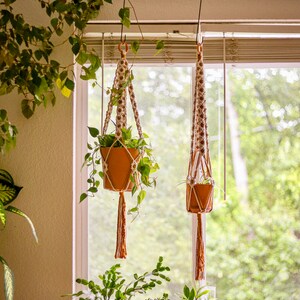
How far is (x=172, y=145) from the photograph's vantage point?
120 inches

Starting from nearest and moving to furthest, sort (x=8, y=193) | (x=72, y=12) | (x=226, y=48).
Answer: (x=72, y=12) < (x=8, y=193) < (x=226, y=48)

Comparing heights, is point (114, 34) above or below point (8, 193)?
above

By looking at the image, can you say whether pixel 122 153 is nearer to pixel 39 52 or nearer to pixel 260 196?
pixel 39 52

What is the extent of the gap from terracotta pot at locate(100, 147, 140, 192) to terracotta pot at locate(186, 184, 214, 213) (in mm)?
247

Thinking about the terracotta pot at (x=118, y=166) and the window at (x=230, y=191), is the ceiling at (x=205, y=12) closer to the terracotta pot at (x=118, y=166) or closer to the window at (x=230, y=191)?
the window at (x=230, y=191)

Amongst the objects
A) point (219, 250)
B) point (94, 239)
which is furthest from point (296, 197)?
point (94, 239)

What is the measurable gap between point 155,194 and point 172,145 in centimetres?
25

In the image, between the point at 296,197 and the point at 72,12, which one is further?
the point at 296,197

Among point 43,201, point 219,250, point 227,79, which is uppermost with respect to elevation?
point 227,79

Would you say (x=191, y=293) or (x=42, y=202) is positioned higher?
(x=42, y=202)

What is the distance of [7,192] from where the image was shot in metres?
2.75

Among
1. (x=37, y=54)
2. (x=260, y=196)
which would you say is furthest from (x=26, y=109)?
(x=260, y=196)

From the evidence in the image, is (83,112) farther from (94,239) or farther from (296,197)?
(296,197)

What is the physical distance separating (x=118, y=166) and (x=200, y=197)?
0.35 meters
